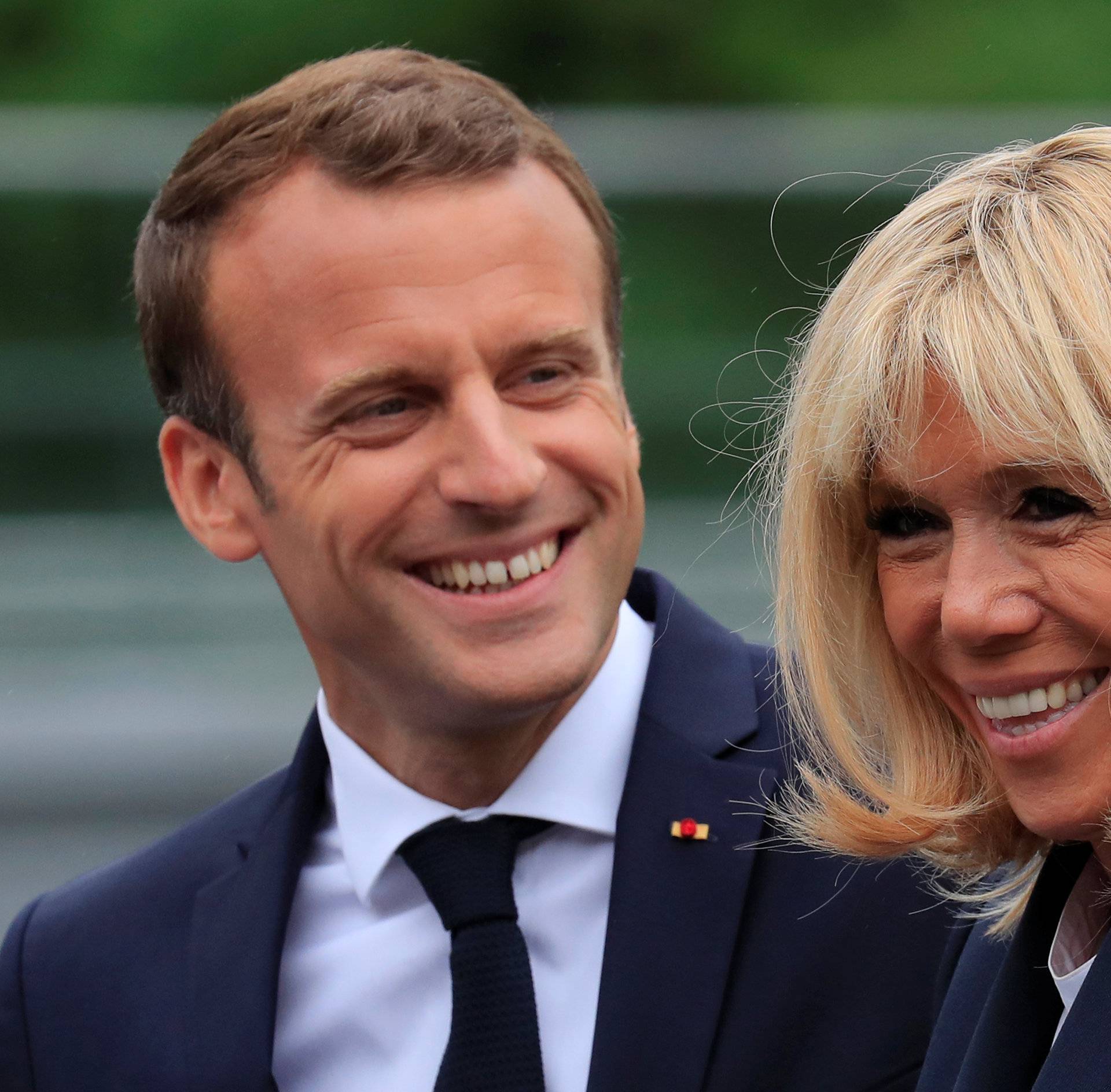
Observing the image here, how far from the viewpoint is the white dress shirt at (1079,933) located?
6.01ft

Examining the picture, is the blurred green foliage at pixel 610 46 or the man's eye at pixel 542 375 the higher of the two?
the blurred green foliage at pixel 610 46

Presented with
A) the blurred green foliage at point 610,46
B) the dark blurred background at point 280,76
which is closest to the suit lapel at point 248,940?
the dark blurred background at point 280,76

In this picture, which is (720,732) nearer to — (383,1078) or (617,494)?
(617,494)

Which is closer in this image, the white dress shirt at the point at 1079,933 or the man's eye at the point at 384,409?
the white dress shirt at the point at 1079,933

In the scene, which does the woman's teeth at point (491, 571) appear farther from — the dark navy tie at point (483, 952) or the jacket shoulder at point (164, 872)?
the jacket shoulder at point (164, 872)

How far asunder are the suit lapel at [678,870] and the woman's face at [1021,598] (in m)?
0.51

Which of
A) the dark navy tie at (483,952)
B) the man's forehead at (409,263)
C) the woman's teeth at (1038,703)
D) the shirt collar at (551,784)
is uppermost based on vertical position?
the man's forehead at (409,263)

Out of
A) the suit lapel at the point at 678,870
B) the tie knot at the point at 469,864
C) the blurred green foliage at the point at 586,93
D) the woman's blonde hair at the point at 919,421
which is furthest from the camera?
the blurred green foliage at the point at 586,93

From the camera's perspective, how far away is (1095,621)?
1603 mm

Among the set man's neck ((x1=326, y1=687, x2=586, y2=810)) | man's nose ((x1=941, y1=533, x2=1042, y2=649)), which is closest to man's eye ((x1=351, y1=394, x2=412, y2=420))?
man's neck ((x1=326, y1=687, x2=586, y2=810))

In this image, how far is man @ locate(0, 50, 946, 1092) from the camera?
2105mm

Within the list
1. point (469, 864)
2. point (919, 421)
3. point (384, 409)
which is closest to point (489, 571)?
point (384, 409)

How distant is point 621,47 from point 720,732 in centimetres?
393

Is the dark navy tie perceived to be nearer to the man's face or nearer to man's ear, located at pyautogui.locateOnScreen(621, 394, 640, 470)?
the man's face
